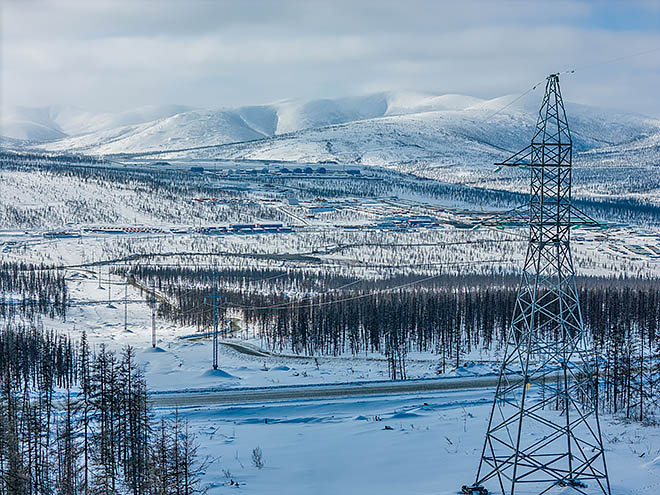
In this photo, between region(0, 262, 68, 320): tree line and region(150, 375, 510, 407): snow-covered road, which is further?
region(0, 262, 68, 320): tree line

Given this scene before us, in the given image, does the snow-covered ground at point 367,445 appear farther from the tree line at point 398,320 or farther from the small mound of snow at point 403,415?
the tree line at point 398,320

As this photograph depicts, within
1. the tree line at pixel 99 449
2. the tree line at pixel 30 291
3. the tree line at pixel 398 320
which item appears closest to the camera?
the tree line at pixel 99 449

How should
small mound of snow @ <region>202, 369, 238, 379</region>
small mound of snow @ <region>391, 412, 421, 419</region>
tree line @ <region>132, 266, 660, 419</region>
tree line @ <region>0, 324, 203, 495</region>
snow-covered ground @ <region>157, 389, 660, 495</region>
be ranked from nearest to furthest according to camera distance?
tree line @ <region>0, 324, 203, 495</region> < snow-covered ground @ <region>157, 389, 660, 495</region> < small mound of snow @ <region>391, 412, 421, 419</region> < small mound of snow @ <region>202, 369, 238, 379</region> < tree line @ <region>132, 266, 660, 419</region>

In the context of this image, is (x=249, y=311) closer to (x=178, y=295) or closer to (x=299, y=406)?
(x=178, y=295)

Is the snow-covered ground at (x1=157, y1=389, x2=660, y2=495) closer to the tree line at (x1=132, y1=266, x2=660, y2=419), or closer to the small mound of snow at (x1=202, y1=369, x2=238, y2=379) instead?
the small mound of snow at (x1=202, y1=369, x2=238, y2=379)

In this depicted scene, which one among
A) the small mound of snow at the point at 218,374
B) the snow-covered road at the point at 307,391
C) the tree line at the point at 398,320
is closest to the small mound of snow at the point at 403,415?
the snow-covered road at the point at 307,391

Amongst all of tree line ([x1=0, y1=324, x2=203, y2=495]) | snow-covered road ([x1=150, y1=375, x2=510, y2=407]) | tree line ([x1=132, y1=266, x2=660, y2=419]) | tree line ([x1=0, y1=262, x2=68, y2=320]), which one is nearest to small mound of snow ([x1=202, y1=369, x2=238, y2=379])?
snow-covered road ([x1=150, y1=375, x2=510, y2=407])

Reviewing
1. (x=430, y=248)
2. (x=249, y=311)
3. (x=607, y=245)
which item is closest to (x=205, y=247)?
(x=430, y=248)

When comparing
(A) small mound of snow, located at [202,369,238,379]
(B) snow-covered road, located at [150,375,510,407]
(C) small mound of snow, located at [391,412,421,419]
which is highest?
(C) small mound of snow, located at [391,412,421,419]

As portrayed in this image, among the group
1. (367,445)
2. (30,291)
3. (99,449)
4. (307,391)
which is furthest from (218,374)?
(30,291)

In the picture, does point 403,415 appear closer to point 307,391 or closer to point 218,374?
point 307,391

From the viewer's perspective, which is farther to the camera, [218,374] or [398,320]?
[398,320]
